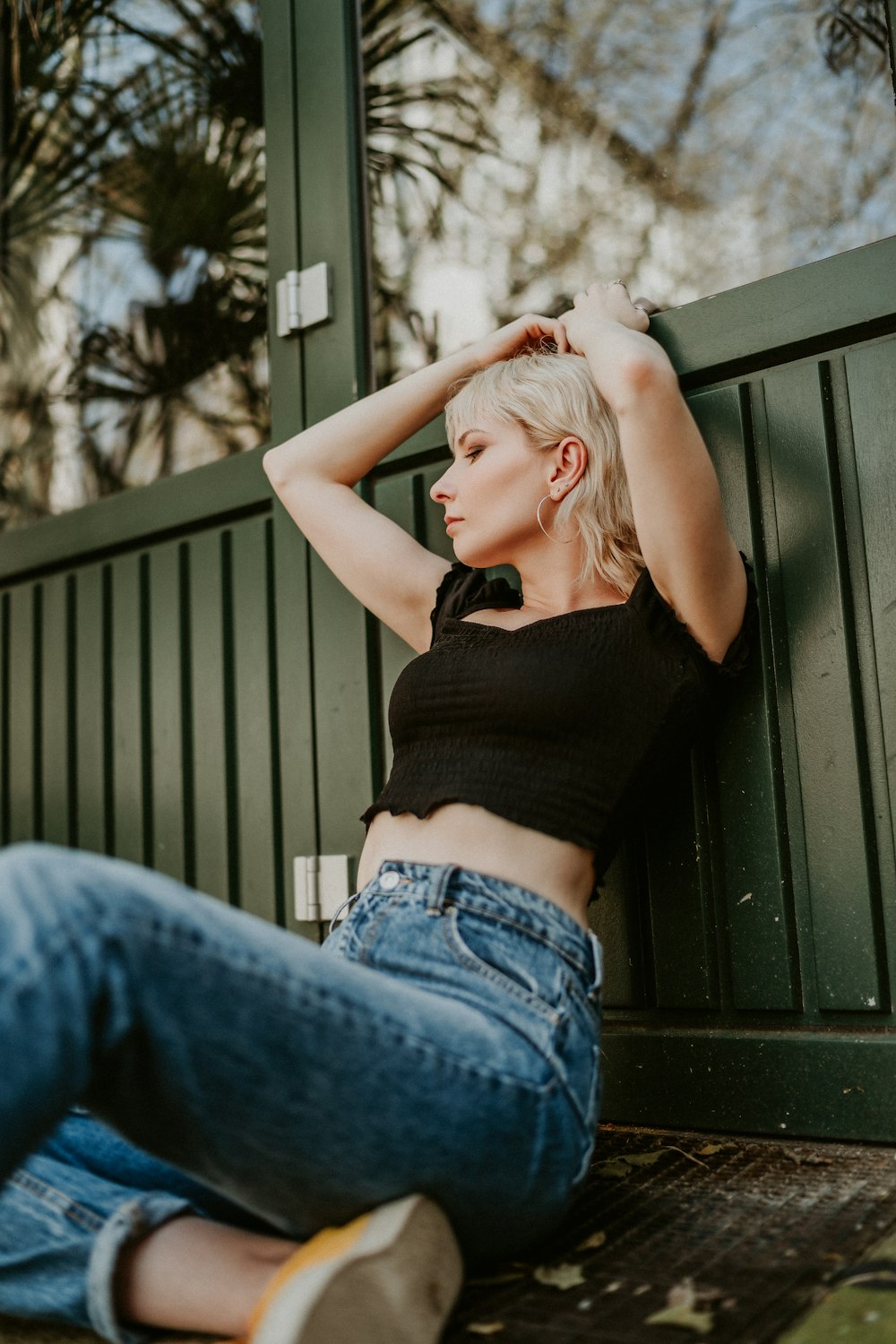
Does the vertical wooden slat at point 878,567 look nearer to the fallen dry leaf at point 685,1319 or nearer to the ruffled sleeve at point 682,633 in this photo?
the ruffled sleeve at point 682,633

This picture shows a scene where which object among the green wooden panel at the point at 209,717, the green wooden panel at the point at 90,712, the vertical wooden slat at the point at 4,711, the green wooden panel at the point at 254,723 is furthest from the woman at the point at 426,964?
the vertical wooden slat at the point at 4,711

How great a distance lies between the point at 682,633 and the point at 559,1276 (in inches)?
34.7

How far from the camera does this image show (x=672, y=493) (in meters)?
1.61

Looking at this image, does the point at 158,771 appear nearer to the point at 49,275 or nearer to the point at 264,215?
the point at 264,215

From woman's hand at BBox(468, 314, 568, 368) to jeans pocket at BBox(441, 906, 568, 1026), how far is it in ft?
3.50

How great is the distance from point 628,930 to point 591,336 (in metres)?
0.99

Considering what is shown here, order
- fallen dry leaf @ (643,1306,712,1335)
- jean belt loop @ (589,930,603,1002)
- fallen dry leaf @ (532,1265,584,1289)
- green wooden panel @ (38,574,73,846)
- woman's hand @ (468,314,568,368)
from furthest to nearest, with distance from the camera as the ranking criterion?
green wooden panel @ (38,574,73,846) → woman's hand @ (468,314,568,368) → jean belt loop @ (589,930,603,1002) → fallen dry leaf @ (532,1265,584,1289) → fallen dry leaf @ (643,1306,712,1335)

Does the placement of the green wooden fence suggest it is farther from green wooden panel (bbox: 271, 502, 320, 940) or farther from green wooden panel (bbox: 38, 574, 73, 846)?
green wooden panel (bbox: 38, 574, 73, 846)

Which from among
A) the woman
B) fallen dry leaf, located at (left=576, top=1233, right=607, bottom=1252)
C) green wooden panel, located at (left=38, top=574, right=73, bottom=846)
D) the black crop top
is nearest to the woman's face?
the woman

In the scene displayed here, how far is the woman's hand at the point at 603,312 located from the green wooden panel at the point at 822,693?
282mm

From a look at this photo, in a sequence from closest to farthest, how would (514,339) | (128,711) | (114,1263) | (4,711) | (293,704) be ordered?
(114,1263)
(514,339)
(293,704)
(128,711)
(4,711)

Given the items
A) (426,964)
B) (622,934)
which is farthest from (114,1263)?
(622,934)

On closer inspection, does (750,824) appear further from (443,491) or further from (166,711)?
(166,711)

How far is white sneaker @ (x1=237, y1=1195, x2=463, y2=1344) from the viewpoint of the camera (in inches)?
39.2
